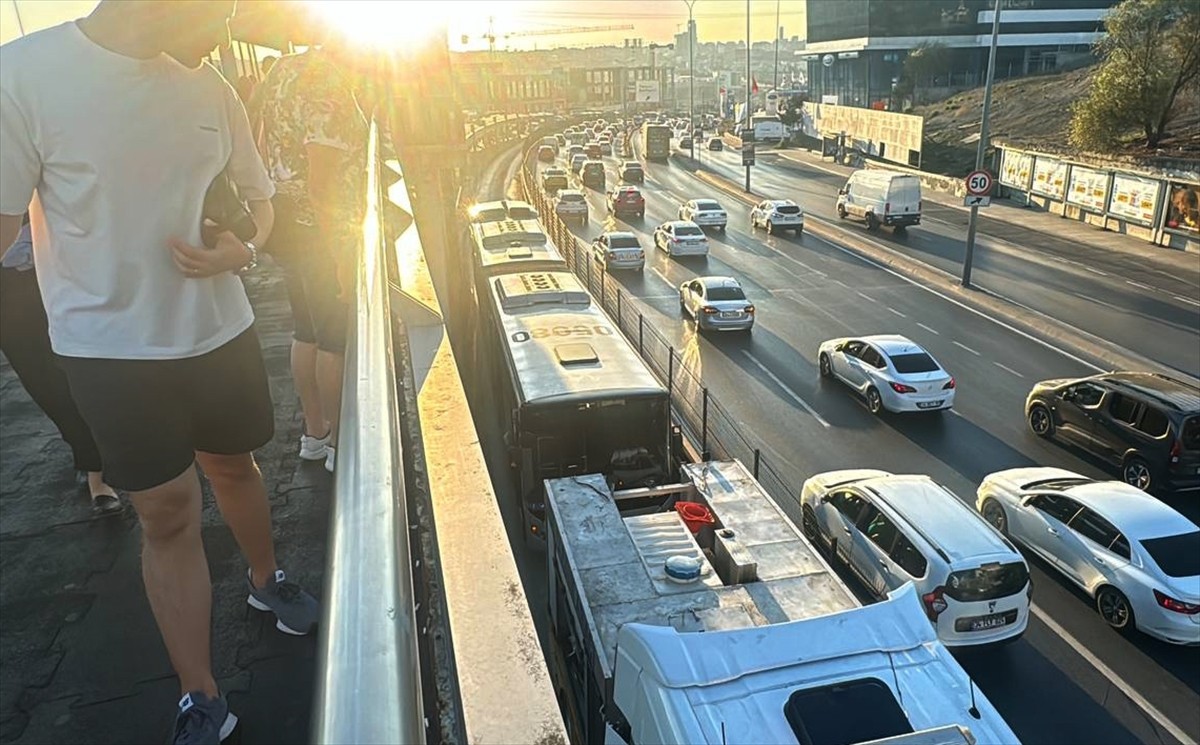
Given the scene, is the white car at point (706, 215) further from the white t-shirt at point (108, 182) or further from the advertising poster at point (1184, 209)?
the white t-shirt at point (108, 182)

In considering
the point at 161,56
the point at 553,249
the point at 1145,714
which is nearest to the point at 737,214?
the point at 553,249

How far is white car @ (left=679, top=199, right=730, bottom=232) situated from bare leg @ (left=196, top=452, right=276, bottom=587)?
32576 mm

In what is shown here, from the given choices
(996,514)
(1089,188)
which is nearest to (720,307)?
(996,514)

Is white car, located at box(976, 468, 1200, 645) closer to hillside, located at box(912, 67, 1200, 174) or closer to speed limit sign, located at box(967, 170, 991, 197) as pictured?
speed limit sign, located at box(967, 170, 991, 197)

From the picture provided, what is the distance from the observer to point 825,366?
57.9ft

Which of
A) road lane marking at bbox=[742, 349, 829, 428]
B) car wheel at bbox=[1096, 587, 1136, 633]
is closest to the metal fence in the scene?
road lane marking at bbox=[742, 349, 829, 428]

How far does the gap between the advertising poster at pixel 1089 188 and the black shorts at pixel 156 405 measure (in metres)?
36.5

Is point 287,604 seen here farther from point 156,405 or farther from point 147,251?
point 147,251

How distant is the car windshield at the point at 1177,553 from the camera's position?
9297mm

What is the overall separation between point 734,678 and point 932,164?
185 ft

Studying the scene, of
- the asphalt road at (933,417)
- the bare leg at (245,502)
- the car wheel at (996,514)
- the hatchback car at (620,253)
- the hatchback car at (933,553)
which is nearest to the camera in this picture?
the bare leg at (245,502)

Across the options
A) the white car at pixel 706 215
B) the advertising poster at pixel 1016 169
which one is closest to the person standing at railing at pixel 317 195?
the white car at pixel 706 215

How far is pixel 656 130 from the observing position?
2542 inches

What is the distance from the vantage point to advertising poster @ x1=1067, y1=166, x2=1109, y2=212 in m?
32.3
